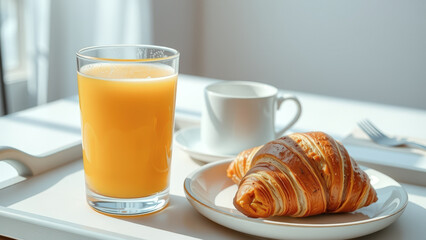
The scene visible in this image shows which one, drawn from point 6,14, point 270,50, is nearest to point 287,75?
point 270,50

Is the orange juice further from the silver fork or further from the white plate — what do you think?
the silver fork

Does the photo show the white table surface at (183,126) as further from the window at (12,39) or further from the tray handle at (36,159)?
the window at (12,39)

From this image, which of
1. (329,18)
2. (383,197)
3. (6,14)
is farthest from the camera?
(329,18)

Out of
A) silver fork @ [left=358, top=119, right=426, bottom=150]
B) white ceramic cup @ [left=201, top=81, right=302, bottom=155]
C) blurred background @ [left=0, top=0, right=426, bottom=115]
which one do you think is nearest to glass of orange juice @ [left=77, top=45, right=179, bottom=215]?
white ceramic cup @ [left=201, top=81, right=302, bottom=155]

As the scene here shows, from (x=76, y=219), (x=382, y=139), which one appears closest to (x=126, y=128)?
(x=76, y=219)

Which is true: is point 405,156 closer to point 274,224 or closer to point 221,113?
point 221,113

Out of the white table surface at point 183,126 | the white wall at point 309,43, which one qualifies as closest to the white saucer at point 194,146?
the white table surface at point 183,126
